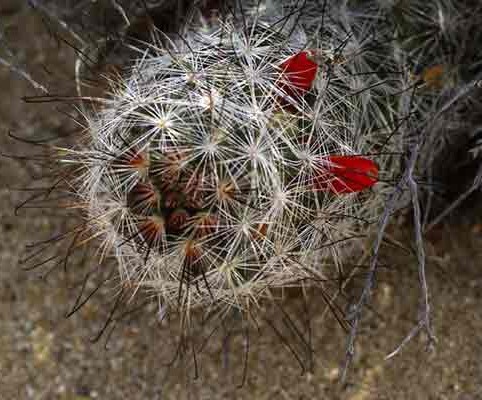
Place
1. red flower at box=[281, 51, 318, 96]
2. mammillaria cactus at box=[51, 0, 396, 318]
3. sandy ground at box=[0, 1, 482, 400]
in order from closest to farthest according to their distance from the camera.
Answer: mammillaria cactus at box=[51, 0, 396, 318] < red flower at box=[281, 51, 318, 96] < sandy ground at box=[0, 1, 482, 400]

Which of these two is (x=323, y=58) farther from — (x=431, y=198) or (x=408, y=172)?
(x=431, y=198)

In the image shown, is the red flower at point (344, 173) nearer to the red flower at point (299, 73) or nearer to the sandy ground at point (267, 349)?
the red flower at point (299, 73)

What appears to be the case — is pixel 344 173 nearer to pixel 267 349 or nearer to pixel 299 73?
pixel 299 73

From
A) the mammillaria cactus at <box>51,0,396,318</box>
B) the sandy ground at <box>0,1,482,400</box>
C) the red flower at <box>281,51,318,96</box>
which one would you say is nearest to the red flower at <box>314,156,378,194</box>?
the mammillaria cactus at <box>51,0,396,318</box>

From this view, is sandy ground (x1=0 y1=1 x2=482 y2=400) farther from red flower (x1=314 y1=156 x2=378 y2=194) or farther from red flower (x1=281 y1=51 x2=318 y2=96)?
red flower (x1=281 y1=51 x2=318 y2=96)

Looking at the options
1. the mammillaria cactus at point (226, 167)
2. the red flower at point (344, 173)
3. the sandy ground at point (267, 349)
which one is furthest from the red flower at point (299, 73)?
the sandy ground at point (267, 349)

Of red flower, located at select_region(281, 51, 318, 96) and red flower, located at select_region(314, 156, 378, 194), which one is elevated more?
red flower, located at select_region(281, 51, 318, 96)
